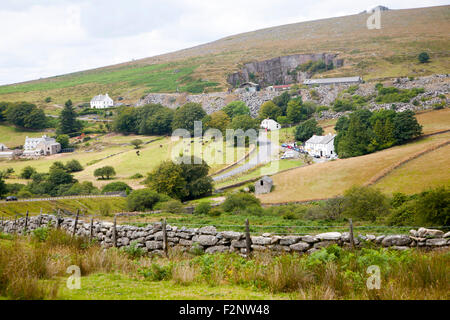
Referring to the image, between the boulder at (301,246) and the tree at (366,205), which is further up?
the boulder at (301,246)

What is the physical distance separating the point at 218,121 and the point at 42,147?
154 ft

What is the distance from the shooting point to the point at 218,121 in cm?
11056

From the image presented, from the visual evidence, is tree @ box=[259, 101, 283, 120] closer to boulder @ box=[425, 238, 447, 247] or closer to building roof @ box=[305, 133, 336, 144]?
building roof @ box=[305, 133, 336, 144]

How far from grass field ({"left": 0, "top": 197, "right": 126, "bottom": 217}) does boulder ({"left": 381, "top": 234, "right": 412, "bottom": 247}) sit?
30100 mm

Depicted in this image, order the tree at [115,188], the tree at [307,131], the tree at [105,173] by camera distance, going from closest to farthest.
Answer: the tree at [115,188] → the tree at [105,173] → the tree at [307,131]

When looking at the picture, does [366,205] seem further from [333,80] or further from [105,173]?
[333,80]

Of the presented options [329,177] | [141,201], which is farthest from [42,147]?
[329,177]

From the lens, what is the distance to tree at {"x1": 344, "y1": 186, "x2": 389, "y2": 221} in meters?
28.5

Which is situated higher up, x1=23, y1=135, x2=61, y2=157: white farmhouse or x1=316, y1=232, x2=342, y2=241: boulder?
x1=23, y1=135, x2=61, y2=157: white farmhouse

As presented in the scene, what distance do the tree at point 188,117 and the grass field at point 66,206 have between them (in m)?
62.9

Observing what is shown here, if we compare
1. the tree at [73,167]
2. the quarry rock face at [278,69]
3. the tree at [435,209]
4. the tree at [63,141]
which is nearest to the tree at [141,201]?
the tree at [435,209]

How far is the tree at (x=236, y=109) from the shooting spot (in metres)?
122

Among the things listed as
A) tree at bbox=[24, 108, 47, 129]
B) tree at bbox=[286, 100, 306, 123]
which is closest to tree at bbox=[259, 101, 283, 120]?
tree at bbox=[286, 100, 306, 123]

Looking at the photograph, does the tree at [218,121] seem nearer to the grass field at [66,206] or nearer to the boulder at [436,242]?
the grass field at [66,206]
